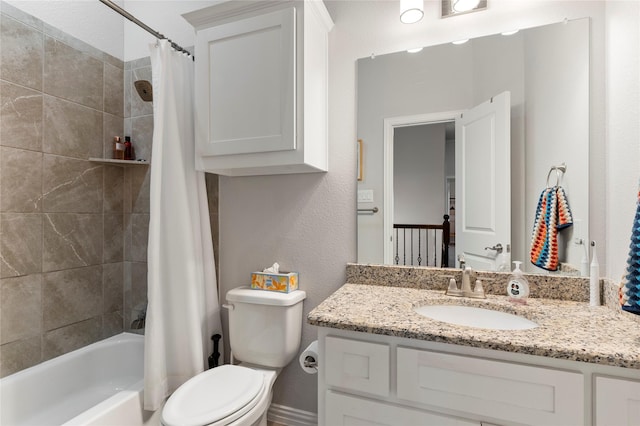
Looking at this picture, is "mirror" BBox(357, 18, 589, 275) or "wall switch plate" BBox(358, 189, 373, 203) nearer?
"mirror" BBox(357, 18, 589, 275)

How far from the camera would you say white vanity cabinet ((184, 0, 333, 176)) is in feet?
4.43

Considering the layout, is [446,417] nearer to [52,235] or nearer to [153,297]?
[153,297]

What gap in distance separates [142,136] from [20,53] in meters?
0.67

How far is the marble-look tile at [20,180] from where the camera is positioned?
150 cm

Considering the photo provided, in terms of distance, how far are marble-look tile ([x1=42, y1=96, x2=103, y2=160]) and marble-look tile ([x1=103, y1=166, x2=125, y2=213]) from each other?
0.56ft

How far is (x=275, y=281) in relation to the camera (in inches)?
63.5

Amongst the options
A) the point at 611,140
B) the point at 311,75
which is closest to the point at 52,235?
the point at 311,75

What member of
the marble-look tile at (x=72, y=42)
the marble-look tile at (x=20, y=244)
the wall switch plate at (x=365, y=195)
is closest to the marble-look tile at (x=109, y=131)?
the marble-look tile at (x=72, y=42)

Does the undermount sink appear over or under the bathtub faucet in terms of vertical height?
over

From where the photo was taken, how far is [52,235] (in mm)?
1696

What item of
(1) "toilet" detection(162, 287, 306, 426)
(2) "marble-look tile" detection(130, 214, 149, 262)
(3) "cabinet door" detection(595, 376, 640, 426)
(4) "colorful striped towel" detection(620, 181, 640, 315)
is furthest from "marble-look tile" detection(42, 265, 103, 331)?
(4) "colorful striped towel" detection(620, 181, 640, 315)

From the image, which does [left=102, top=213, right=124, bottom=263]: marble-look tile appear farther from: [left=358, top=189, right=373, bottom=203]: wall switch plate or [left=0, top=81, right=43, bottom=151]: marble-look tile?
[left=358, top=189, right=373, bottom=203]: wall switch plate

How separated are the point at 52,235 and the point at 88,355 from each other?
718mm

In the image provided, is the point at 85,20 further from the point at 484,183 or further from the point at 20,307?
the point at 484,183
